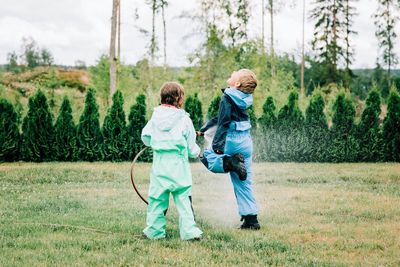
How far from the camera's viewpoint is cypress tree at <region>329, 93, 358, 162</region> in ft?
47.4

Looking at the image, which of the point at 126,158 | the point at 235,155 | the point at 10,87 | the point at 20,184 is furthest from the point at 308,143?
the point at 10,87

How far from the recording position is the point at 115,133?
1434cm

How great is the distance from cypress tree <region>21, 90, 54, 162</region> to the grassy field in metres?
2.88

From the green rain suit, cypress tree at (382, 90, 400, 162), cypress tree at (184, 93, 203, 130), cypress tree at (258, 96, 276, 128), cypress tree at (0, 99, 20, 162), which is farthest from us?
cypress tree at (258, 96, 276, 128)

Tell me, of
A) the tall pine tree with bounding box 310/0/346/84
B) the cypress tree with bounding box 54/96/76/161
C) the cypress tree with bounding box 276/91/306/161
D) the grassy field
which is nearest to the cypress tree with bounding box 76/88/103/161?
the cypress tree with bounding box 54/96/76/161

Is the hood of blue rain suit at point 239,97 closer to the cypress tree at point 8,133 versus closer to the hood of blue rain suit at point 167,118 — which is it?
the hood of blue rain suit at point 167,118

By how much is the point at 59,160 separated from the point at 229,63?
304 inches

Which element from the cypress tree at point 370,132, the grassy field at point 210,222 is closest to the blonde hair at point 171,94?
the grassy field at point 210,222

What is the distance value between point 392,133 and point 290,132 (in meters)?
2.68

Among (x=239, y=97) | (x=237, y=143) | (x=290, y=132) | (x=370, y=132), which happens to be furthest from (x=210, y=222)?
(x=370, y=132)

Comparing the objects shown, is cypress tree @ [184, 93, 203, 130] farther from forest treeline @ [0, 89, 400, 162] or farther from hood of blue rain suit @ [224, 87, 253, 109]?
hood of blue rain suit @ [224, 87, 253, 109]

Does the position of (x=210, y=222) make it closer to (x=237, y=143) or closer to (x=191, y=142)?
(x=237, y=143)

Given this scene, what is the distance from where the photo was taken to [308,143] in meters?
14.6

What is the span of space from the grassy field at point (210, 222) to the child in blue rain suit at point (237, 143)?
1.22ft
